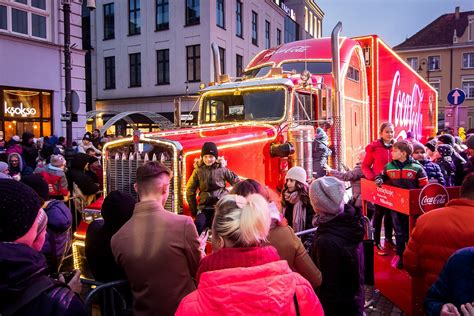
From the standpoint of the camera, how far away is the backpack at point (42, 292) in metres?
1.59

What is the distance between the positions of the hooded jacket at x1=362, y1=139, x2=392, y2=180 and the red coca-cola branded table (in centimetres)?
118

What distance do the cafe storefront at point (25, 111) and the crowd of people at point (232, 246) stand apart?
10.8 meters

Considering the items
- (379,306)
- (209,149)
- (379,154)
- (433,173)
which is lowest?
(379,306)

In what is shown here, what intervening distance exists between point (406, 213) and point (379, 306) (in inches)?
42.8

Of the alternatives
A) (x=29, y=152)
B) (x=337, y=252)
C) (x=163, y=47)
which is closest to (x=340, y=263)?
(x=337, y=252)

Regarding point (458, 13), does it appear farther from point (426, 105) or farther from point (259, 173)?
point (259, 173)

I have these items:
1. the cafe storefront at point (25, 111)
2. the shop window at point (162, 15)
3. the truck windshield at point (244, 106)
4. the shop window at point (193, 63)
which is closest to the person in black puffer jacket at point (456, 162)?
the truck windshield at point (244, 106)

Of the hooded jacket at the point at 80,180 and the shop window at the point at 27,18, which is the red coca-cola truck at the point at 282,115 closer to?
the hooded jacket at the point at 80,180

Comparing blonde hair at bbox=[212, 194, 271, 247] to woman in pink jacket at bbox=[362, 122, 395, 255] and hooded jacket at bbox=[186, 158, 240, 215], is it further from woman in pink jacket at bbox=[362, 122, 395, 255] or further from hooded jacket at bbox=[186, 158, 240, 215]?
woman in pink jacket at bbox=[362, 122, 395, 255]

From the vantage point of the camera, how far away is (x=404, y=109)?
488 inches

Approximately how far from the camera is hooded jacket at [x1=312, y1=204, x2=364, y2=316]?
290 centimetres

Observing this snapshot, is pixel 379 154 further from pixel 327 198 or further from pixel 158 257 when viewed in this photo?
pixel 158 257

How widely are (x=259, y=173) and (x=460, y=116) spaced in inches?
642

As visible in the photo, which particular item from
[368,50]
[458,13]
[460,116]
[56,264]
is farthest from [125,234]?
[458,13]
